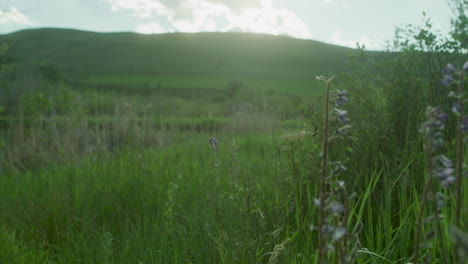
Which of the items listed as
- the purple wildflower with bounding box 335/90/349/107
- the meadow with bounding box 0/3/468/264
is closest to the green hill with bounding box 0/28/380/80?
the meadow with bounding box 0/3/468/264

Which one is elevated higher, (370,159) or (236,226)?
(370,159)

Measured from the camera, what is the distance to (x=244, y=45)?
71.2 m

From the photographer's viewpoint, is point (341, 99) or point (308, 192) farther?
point (308, 192)

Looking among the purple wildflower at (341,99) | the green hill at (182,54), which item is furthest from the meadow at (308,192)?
the green hill at (182,54)

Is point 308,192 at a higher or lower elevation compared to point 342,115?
lower

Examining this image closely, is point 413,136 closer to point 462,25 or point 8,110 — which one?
point 462,25

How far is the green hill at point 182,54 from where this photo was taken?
58.5m

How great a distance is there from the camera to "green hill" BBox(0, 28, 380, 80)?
58.5m

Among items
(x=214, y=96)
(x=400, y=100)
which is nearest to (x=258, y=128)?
(x=400, y=100)

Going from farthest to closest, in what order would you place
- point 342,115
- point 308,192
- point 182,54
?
point 182,54
point 308,192
point 342,115

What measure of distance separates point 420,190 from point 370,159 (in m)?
0.51

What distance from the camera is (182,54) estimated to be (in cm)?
6588

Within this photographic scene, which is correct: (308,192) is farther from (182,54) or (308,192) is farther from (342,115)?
(182,54)

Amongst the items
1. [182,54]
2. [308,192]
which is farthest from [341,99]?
[182,54]
